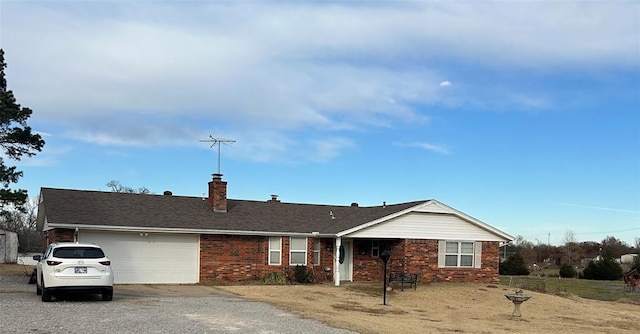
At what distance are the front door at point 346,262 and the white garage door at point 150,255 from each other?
6.37m

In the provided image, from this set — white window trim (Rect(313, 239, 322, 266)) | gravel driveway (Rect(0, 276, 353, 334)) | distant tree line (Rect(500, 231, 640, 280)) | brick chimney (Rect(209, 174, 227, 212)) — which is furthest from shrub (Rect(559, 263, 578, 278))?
gravel driveway (Rect(0, 276, 353, 334))

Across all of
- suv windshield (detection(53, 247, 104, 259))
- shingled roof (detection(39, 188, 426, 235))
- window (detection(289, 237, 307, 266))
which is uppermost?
shingled roof (detection(39, 188, 426, 235))

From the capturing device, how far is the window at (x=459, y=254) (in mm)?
27703

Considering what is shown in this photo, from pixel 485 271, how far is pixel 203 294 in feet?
43.7

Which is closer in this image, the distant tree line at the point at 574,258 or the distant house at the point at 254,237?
the distant house at the point at 254,237

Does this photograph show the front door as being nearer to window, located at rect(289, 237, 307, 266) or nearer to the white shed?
window, located at rect(289, 237, 307, 266)

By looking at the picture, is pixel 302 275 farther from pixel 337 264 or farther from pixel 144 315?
pixel 144 315

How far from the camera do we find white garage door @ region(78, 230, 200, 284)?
23.8 metres

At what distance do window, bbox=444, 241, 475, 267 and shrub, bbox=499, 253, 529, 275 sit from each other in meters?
22.0

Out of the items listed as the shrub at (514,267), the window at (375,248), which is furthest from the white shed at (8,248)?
the shrub at (514,267)

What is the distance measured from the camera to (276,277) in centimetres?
2581

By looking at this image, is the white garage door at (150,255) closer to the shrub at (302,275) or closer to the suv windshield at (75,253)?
the shrub at (302,275)

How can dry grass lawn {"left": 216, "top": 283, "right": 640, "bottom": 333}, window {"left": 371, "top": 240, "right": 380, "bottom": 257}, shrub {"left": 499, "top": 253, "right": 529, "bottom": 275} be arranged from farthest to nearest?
shrub {"left": 499, "top": 253, "right": 529, "bottom": 275} < window {"left": 371, "top": 240, "right": 380, "bottom": 257} < dry grass lawn {"left": 216, "top": 283, "right": 640, "bottom": 333}

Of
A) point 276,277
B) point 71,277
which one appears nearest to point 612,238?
point 276,277
